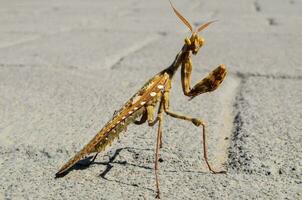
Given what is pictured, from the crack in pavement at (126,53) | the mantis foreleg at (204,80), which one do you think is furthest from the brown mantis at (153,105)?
the crack in pavement at (126,53)

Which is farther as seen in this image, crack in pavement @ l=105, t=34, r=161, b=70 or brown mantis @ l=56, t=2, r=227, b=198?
crack in pavement @ l=105, t=34, r=161, b=70

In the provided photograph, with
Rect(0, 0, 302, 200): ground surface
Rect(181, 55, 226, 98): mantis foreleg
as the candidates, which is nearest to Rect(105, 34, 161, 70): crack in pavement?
Rect(0, 0, 302, 200): ground surface

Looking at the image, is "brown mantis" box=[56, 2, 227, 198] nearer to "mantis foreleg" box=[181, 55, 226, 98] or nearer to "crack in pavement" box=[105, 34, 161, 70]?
"mantis foreleg" box=[181, 55, 226, 98]

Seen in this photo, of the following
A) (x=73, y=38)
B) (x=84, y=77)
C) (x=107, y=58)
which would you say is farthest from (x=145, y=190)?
(x=73, y=38)

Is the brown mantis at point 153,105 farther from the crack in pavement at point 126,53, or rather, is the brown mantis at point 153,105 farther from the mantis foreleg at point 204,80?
the crack in pavement at point 126,53

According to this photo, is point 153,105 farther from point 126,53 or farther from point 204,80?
point 126,53

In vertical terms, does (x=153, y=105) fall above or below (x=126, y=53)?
below

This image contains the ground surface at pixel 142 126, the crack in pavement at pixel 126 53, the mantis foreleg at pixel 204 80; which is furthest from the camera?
the crack in pavement at pixel 126 53

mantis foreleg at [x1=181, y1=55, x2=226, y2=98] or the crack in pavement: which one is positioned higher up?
the crack in pavement

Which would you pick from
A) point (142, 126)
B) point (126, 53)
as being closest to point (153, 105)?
point (142, 126)
